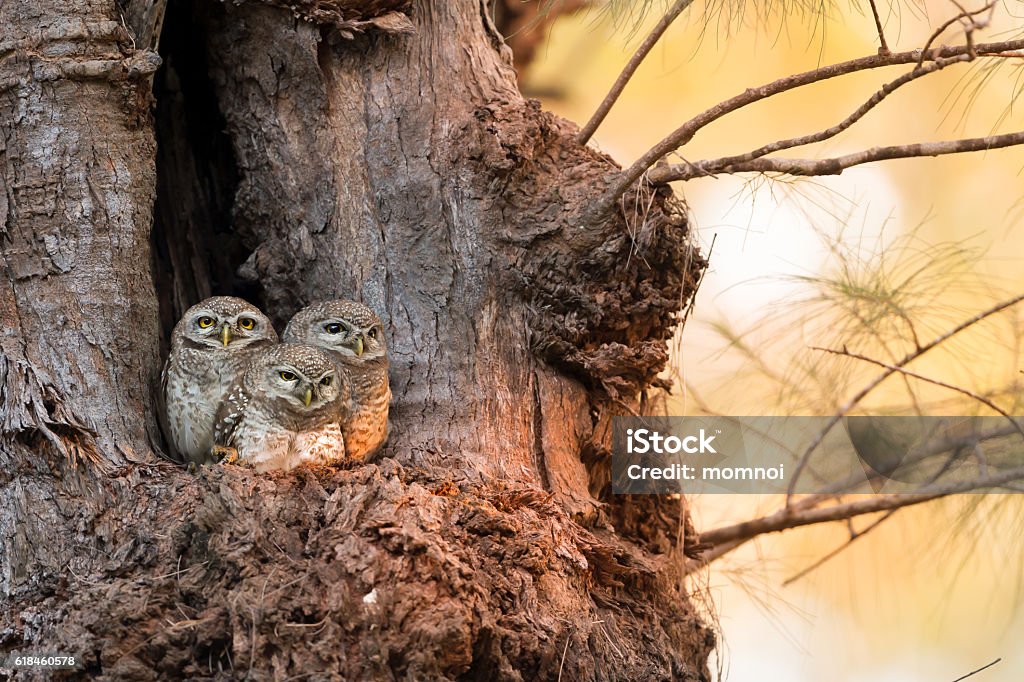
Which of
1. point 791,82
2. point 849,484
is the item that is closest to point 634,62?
point 791,82

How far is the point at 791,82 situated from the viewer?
3.17 metres

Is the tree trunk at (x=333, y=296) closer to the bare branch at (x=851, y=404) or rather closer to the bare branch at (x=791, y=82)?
the bare branch at (x=791, y=82)

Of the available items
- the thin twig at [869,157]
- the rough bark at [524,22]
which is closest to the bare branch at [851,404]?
the thin twig at [869,157]

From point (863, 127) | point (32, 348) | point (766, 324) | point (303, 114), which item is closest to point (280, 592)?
point (32, 348)

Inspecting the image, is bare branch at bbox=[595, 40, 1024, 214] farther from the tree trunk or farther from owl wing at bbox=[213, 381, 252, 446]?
owl wing at bbox=[213, 381, 252, 446]

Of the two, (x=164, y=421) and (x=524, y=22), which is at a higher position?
(x=524, y=22)

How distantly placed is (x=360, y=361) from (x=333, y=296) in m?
0.32

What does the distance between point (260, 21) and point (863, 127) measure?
4648 mm

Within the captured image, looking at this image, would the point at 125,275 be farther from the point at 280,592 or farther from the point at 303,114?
the point at 280,592

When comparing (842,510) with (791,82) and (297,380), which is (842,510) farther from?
(297,380)

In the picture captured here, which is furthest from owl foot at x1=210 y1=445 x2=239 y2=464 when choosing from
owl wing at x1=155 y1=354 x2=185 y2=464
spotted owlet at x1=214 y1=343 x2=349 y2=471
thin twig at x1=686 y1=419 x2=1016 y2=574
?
thin twig at x1=686 y1=419 x2=1016 y2=574

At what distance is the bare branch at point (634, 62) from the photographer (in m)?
3.43

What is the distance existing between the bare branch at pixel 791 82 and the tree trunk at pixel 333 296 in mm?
188

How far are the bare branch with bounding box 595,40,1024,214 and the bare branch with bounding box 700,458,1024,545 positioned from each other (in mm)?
1414
